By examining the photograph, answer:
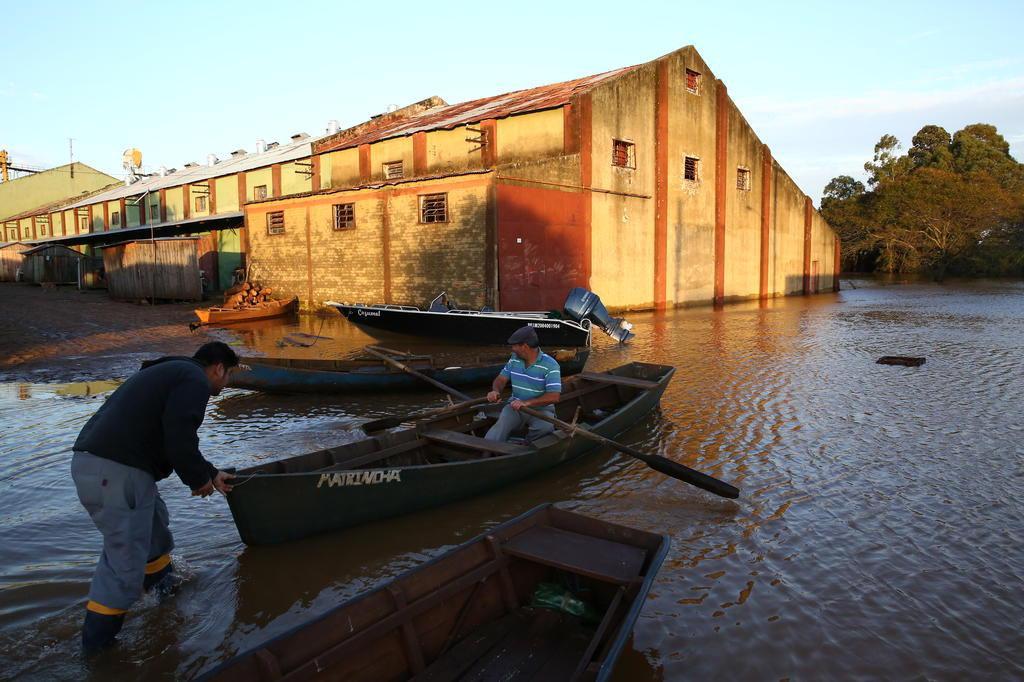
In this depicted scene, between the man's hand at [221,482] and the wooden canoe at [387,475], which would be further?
the wooden canoe at [387,475]

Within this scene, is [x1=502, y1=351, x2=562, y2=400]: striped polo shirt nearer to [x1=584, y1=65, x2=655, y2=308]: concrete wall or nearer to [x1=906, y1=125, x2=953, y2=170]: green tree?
[x1=584, y1=65, x2=655, y2=308]: concrete wall

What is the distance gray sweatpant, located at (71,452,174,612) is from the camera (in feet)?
13.3

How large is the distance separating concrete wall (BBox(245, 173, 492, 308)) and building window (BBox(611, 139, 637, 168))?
259 inches

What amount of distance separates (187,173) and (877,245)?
5383 centimetres

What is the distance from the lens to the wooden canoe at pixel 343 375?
1134cm

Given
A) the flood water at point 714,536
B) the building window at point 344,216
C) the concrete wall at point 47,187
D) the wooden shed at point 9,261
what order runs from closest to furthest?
the flood water at point 714,536 → the building window at point 344,216 → the wooden shed at point 9,261 → the concrete wall at point 47,187

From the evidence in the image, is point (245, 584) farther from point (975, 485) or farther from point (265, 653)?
point (975, 485)

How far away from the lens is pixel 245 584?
532cm

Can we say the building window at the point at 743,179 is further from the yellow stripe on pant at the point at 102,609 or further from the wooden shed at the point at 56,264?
the wooden shed at the point at 56,264

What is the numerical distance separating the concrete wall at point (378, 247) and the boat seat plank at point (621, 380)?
1100cm

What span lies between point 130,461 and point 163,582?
57.1 inches

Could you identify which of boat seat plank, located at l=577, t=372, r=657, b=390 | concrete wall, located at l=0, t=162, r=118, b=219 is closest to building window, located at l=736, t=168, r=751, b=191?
boat seat plank, located at l=577, t=372, r=657, b=390

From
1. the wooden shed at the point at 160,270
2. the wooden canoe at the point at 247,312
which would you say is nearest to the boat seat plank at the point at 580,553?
the wooden canoe at the point at 247,312

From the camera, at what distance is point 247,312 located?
74.1 feet
